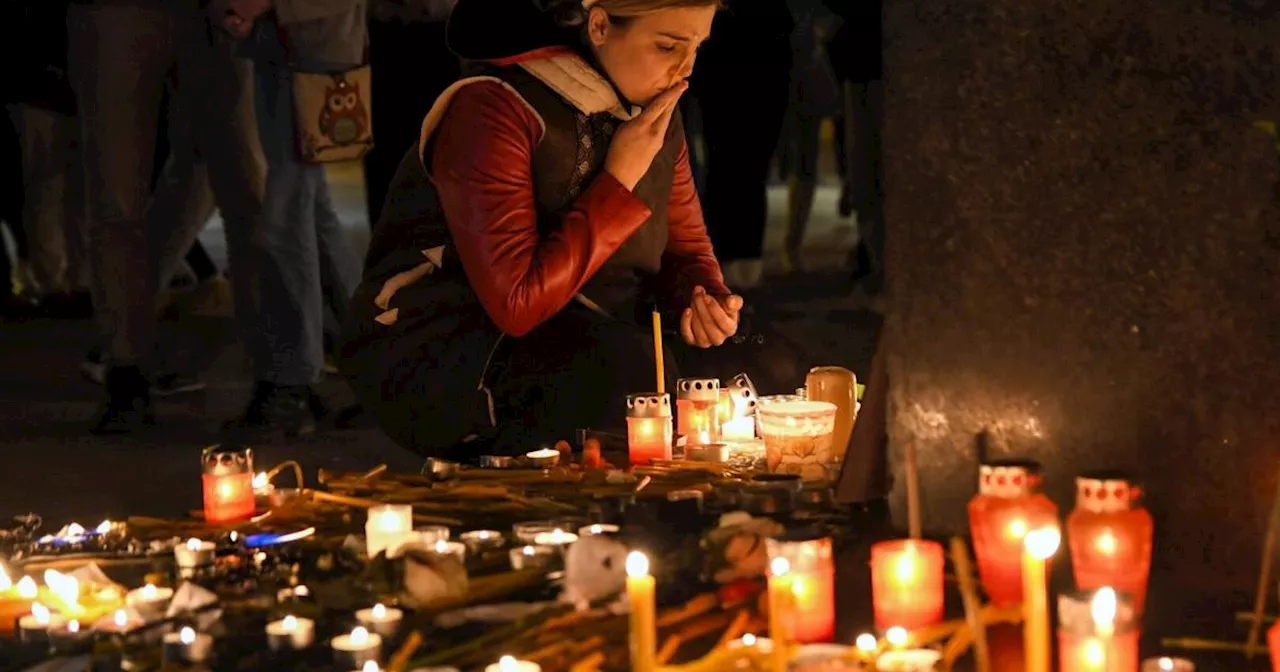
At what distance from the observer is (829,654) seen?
8.28ft

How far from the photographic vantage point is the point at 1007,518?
2.75 meters

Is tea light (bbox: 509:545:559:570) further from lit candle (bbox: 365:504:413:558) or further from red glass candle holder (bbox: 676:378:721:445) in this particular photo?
red glass candle holder (bbox: 676:378:721:445)

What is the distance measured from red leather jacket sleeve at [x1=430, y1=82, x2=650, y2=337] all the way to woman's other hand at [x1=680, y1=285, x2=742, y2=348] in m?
0.24

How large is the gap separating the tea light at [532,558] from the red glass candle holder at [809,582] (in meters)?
0.56

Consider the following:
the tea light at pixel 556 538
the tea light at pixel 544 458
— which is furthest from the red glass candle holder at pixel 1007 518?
the tea light at pixel 544 458

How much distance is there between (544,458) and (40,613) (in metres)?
1.26

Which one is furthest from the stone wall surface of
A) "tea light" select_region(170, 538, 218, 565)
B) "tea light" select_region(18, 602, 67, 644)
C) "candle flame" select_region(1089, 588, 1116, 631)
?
"tea light" select_region(18, 602, 67, 644)

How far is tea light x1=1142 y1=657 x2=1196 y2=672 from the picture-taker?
233cm

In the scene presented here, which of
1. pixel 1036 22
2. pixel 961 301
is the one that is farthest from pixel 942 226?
pixel 1036 22

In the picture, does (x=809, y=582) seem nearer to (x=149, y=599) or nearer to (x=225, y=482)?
(x=149, y=599)

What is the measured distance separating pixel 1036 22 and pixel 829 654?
112cm

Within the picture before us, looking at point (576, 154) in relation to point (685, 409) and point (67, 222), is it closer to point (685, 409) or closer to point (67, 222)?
point (685, 409)

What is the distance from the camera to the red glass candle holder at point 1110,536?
265 cm

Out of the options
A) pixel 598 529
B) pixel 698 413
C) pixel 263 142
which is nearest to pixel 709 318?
pixel 698 413
